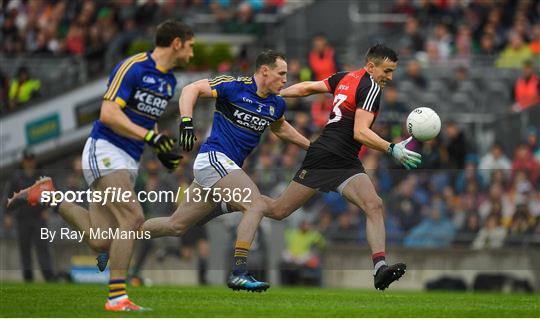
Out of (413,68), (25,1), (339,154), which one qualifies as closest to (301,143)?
(339,154)

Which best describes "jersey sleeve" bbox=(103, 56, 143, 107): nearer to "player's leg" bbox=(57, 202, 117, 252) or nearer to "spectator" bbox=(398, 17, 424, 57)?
"player's leg" bbox=(57, 202, 117, 252)

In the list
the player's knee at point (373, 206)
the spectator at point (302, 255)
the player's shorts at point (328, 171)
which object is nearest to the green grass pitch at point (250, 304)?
the player's knee at point (373, 206)

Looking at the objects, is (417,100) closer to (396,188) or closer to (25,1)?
(396,188)

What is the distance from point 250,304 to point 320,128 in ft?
35.3

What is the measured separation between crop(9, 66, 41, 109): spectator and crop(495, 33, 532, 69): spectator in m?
8.73

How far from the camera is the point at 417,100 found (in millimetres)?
25812

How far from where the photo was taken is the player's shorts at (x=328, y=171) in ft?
48.9

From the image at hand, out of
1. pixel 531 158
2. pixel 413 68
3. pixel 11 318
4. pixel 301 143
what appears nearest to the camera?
pixel 11 318

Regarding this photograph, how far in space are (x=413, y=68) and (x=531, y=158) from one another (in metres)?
3.44

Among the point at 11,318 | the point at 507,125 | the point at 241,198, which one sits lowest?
the point at 11,318

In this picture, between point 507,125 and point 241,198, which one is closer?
point 241,198

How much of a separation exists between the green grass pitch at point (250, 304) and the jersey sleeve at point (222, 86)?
2107 millimetres

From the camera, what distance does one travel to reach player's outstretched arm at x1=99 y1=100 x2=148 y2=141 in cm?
1241

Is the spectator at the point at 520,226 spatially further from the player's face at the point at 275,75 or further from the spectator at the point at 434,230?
the player's face at the point at 275,75
